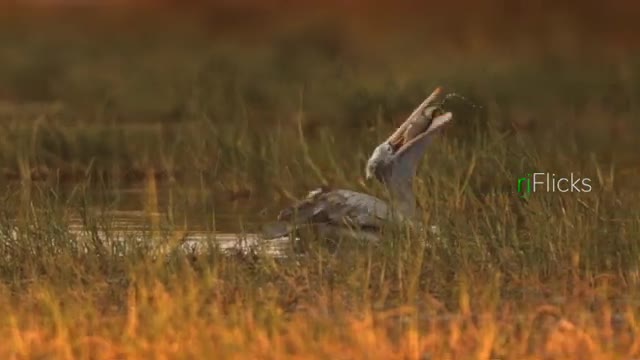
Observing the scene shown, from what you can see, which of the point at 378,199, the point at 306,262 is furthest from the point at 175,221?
the point at 306,262

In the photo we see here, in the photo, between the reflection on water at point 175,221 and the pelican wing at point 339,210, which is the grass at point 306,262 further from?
the pelican wing at point 339,210

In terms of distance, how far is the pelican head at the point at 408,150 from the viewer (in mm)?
9922

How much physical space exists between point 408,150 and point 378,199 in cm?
28

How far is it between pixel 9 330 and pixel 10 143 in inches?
261

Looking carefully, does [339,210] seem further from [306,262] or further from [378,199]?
[306,262]

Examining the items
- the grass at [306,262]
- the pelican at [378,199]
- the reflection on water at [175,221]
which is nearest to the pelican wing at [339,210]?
the pelican at [378,199]

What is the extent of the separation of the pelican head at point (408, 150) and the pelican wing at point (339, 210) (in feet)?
0.62

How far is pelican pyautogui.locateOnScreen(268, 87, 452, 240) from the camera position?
9.55 m

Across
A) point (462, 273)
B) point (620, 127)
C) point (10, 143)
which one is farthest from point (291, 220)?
point (620, 127)

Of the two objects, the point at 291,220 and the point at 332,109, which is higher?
the point at 332,109

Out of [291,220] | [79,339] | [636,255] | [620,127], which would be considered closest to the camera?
[79,339]

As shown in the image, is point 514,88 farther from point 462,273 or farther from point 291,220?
point 462,273

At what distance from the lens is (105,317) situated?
25.5 feet

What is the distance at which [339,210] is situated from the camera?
969 centimetres
